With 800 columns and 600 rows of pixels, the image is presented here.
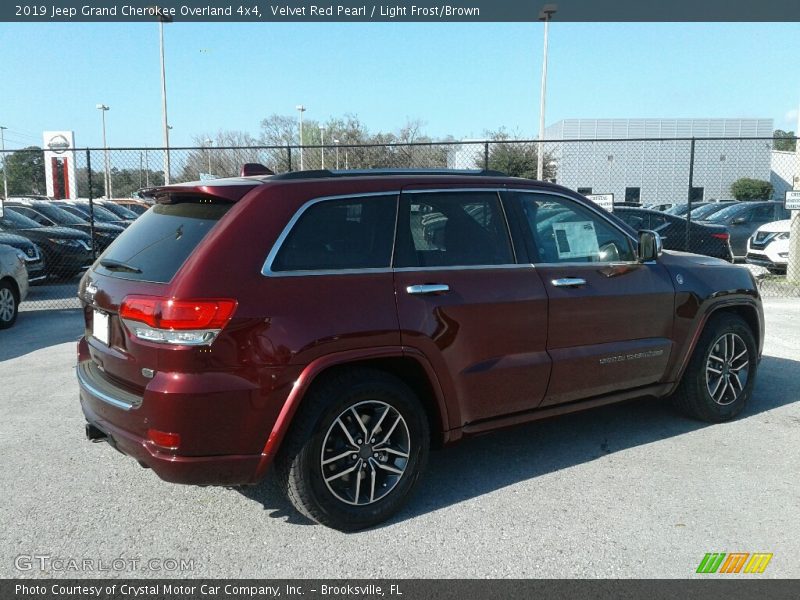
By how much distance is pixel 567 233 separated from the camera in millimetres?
4500

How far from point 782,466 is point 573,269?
6.17 feet

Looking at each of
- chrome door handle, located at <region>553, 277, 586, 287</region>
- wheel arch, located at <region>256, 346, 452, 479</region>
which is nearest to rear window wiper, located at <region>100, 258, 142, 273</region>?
wheel arch, located at <region>256, 346, 452, 479</region>

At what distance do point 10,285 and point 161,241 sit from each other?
7179mm

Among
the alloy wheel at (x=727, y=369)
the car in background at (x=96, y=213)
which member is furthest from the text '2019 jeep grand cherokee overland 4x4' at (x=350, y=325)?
the car in background at (x=96, y=213)

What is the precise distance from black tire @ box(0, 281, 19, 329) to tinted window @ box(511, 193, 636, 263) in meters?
7.93

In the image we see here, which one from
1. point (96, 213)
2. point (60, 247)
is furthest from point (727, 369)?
point (96, 213)

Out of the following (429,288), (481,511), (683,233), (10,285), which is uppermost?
(429,288)

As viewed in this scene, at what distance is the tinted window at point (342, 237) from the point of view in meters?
3.45

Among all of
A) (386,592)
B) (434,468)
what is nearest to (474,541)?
(386,592)

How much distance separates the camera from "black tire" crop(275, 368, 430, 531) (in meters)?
3.41

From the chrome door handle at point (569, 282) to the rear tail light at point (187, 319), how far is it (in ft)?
6.74

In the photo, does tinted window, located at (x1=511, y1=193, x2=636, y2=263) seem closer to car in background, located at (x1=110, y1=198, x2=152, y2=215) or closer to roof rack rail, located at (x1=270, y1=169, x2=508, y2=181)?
roof rack rail, located at (x1=270, y1=169, x2=508, y2=181)

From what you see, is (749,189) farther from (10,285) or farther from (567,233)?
(567,233)

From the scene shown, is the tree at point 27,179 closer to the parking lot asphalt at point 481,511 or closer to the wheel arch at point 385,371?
the parking lot asphalt at point 481,511
